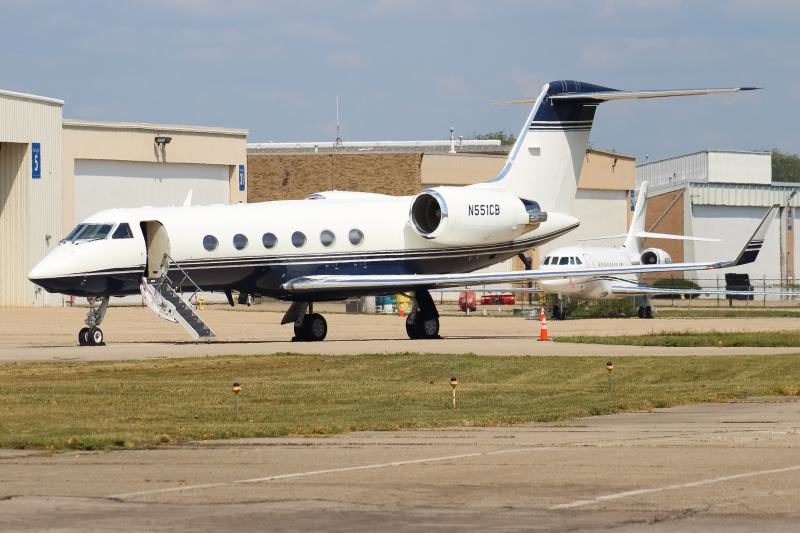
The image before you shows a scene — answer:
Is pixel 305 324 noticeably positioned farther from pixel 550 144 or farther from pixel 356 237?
pixel 550 144

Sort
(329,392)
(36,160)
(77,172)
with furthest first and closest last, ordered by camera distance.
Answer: (77,172)
(36,160)
(329,392)

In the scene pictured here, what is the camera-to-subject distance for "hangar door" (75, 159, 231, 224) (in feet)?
193

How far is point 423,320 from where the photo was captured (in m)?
33.7

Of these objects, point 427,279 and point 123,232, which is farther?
Answer: point 427,279

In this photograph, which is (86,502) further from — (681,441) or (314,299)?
(314,299)

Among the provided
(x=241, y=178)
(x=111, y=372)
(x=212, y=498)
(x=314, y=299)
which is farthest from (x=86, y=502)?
(x=241, y=178)

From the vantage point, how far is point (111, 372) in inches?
859

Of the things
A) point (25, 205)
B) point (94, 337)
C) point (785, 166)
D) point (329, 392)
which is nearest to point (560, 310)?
point (25, 205)

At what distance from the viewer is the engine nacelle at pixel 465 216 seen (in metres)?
33.0

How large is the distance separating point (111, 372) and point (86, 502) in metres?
12.6

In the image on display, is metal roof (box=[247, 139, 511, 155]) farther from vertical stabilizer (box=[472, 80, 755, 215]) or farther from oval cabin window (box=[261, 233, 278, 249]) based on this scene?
oval cabin window (box=[261, 233, 278, 249])

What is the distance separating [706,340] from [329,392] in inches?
566

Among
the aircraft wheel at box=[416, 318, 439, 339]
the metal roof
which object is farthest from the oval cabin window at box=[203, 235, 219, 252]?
the metal roof

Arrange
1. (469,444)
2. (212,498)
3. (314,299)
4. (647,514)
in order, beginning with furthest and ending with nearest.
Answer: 1. (314,299)
2. (469,444)
3. (212,498)
4. (647,514)
